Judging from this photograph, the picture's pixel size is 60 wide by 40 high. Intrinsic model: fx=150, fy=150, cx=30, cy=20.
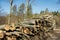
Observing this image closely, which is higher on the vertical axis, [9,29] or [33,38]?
[9,29]

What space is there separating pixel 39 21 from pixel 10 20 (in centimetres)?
501

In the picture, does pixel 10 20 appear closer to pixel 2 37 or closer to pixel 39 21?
pixel 39 21

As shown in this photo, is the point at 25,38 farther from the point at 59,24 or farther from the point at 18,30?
the point at 59,24

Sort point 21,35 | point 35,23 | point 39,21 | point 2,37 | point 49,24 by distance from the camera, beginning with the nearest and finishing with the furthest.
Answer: point 2,37 < point 21,35 < point 35,23 < point 39,21 < point 49,24

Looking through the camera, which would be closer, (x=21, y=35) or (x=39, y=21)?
→ (x=21, y=35)

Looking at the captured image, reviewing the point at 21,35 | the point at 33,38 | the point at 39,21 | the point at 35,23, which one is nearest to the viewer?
the point at 21,35

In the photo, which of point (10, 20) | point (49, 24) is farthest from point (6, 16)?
point (49, 24)

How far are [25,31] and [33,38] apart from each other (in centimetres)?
83

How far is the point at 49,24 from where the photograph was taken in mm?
12445

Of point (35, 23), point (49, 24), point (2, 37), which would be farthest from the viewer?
point (49, 24)

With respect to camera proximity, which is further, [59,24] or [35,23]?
[59,24]

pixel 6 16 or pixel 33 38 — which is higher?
pixel 6 16

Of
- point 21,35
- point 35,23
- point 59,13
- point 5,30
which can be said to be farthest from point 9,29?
point 59,13

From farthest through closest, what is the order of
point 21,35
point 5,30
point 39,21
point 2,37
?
point 39,21, point 21,35, point 5,30, point 2,37
